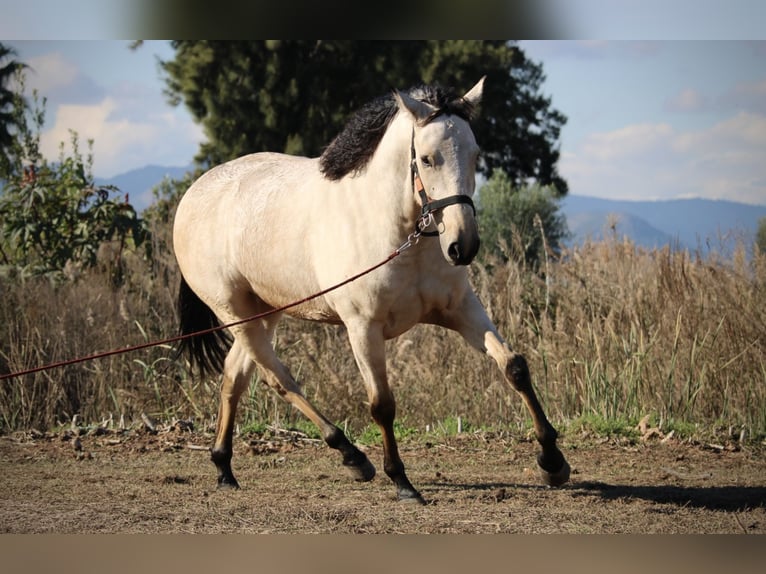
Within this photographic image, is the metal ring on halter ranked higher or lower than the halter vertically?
lower

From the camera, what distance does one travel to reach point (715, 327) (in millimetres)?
8094

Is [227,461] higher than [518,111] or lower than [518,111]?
lower

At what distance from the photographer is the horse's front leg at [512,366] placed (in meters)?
5.56

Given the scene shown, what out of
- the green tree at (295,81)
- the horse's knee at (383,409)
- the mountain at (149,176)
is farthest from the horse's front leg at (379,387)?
the green tree at (295,81)

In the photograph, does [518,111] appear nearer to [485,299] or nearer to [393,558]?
[485,299]

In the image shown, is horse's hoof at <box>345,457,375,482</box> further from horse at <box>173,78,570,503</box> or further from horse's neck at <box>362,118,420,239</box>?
horse's neck at <box>362,118,420,239</box>

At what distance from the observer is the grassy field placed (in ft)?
25.9

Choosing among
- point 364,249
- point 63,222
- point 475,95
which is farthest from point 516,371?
point 63,222

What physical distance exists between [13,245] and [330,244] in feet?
19.7

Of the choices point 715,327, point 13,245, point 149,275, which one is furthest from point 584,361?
point 13,245

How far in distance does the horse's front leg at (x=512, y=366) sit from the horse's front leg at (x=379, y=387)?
418mm

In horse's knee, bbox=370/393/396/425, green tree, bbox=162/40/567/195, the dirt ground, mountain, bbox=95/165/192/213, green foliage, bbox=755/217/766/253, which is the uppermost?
green tree, bbox=162/40/567/195

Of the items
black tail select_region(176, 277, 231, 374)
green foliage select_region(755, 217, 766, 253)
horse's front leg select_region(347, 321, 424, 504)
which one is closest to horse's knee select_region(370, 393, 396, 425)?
horse's front leg select_region(347, 321, 424, 504)

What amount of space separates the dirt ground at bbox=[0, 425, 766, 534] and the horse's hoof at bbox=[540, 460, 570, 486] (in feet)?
0.37
